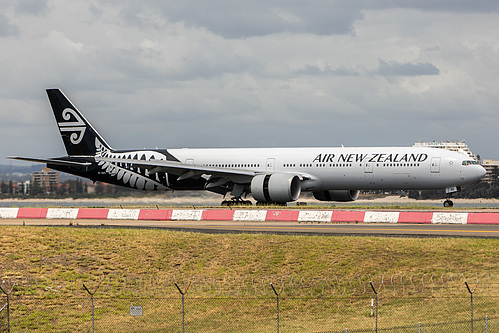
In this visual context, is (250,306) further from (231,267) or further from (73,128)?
(73,128)

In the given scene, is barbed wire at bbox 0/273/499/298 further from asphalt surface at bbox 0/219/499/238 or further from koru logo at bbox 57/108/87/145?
koru logo at bbox 57/108/87/145

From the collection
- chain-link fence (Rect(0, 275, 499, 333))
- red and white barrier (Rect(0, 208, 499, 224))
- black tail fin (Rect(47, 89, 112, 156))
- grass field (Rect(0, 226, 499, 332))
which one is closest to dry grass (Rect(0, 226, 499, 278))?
grass field (Rect(0, 226, 499, 332))

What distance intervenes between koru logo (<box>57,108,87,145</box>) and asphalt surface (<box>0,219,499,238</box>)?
2130cm

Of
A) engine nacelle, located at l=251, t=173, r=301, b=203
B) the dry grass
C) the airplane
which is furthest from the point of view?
engine nacelle, located at l=251, t=173, r=301, b=203

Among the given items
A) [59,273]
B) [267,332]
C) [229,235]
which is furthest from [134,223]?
[267,332]

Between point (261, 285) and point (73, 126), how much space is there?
42409 millimetres

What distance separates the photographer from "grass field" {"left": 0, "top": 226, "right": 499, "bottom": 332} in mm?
24422

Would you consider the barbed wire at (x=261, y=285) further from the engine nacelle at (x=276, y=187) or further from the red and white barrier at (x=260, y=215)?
the engine nacelle at (x=276, y=187)

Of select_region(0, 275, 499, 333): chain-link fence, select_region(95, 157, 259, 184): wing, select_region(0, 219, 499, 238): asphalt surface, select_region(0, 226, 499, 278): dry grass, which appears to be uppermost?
select_region(95, 157, 259, 184): wing

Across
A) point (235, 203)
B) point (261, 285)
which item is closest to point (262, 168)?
point (235, 203)

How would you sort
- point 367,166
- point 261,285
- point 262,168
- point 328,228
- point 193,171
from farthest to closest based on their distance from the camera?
point 193,171, point 262,168, point 367,166, point 328,228, point 261,285

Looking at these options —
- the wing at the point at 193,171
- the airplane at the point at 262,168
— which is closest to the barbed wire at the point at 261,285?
the airplane at the point at 262,168

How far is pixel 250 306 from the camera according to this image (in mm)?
26016

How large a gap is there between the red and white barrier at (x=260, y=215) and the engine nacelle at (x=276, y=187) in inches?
415
